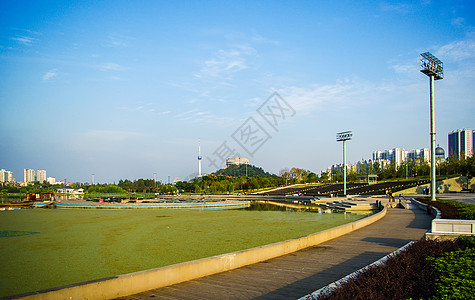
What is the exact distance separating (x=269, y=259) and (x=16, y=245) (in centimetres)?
894

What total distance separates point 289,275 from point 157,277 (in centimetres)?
219

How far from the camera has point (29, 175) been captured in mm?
160875

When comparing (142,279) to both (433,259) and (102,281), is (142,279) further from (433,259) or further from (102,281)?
(433,259)

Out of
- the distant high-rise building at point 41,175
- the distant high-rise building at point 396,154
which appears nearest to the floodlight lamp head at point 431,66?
the distant high-rise building at point 396,154

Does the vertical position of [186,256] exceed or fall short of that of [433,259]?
it falls short

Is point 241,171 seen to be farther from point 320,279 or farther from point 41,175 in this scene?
point 320,279

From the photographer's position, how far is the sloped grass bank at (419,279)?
3.46 meters

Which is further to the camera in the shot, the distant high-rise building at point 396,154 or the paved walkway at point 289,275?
the distant high-rise building at point 396,154

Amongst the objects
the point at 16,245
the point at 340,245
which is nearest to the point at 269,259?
the point at 340,245

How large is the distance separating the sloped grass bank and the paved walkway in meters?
0.96

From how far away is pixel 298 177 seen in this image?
3381 inches

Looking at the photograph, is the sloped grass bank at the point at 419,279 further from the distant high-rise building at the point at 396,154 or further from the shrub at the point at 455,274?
the distant high-rise building at the point at 396,154

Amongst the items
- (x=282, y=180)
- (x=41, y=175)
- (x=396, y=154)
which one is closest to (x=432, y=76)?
(x=282, y=180)

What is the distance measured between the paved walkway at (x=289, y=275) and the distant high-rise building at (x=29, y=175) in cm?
17741
